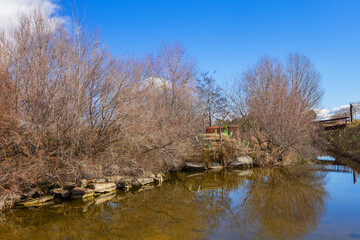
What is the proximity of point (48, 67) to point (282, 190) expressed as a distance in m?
9.58

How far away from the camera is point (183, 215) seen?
22.1ft

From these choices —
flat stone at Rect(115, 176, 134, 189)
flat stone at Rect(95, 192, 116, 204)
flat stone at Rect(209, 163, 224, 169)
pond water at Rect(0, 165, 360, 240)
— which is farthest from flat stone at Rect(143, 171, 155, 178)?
flat stone at Rect(209, 163, 224, 169)

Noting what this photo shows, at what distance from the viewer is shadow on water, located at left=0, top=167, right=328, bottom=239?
5559 millimetres

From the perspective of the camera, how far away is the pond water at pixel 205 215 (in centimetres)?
552

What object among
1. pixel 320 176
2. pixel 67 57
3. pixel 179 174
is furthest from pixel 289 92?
pixel 67 57

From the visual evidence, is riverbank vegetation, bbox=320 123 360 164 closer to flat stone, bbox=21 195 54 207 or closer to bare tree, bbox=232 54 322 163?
bare tree, bbox=232 54 322 163

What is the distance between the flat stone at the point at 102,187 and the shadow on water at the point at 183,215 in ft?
1.37

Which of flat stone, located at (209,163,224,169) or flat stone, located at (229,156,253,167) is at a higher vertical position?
flat stone, located at (229,156,253,167)

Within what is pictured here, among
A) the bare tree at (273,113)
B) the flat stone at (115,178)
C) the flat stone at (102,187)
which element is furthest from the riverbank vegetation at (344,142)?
the flat stone at (102,187)

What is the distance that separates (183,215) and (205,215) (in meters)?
0.58

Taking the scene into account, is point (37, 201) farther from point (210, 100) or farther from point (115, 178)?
point (210, 100)

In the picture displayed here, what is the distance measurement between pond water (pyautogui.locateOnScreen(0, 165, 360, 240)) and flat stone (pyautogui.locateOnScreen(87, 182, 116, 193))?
382 millimetres

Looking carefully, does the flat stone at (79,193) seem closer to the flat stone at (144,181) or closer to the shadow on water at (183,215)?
the shadow on water at (183,215)

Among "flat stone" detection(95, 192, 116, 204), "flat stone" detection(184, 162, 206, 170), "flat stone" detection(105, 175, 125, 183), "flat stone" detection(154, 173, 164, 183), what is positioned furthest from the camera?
"flat stone" detection(184, 162, 206, 170)
